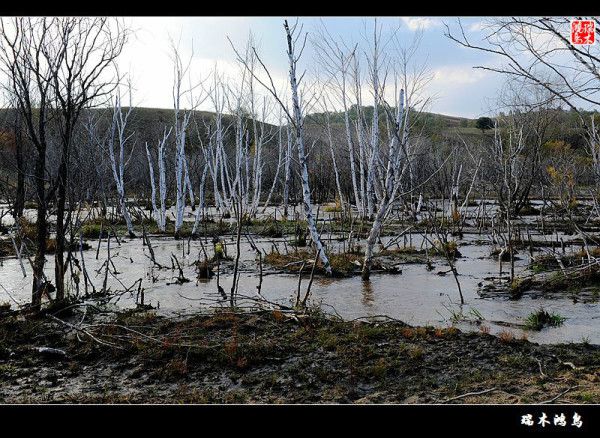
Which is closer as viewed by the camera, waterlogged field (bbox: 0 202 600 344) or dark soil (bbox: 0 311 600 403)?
dark soil (bbox: 0 311 600 403)

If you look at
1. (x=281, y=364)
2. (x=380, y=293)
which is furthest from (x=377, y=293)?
(x=281, y=364)

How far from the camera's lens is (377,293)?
9.08 m

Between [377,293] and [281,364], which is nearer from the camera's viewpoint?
[281,364]

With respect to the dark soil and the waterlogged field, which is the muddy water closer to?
the waterlogged field

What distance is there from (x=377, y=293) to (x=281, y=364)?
3.91 metres

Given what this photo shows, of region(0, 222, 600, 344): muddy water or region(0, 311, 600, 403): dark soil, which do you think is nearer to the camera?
region(0, 311, 600, 403): dark soil

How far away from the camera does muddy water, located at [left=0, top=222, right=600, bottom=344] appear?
24.1 feet

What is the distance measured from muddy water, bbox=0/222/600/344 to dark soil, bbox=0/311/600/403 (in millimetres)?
877

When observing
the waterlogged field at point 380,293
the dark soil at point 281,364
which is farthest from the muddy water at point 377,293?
the dark soil at point 281,364

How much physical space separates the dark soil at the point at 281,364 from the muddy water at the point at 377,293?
34.5 inches

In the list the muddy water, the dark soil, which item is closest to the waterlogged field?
the muddy water

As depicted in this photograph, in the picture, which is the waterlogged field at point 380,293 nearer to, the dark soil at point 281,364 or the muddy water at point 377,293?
the muddy water at point 377,293

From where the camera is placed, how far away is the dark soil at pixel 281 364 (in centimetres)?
469

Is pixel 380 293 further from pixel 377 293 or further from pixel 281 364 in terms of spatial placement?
pixel 281 364
